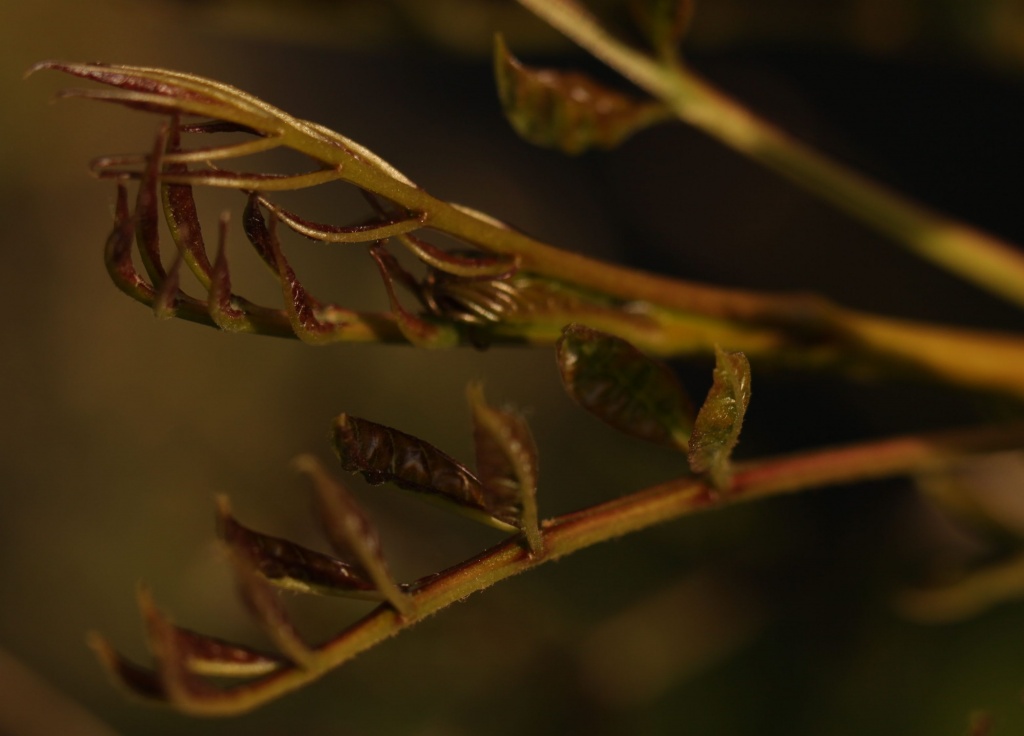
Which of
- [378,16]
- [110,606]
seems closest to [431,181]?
[378,16]

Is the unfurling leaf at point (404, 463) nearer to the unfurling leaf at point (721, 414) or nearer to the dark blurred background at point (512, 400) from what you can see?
the unfurling leaf at point (721, 414)

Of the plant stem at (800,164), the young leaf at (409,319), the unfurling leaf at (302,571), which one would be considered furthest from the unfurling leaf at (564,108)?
the unfurling leaf at (302,571)

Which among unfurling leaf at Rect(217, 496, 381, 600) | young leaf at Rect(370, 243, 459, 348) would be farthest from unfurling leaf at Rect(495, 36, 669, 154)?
unfurling leaf at Rect(217, 496, 381, 600)

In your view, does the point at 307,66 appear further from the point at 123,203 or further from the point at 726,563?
the point at 123,203

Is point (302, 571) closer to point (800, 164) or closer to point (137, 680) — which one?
point (137, 680)

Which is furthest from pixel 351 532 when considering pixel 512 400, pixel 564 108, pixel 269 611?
pixel 512 400

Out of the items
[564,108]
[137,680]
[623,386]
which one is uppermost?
[564,108]
